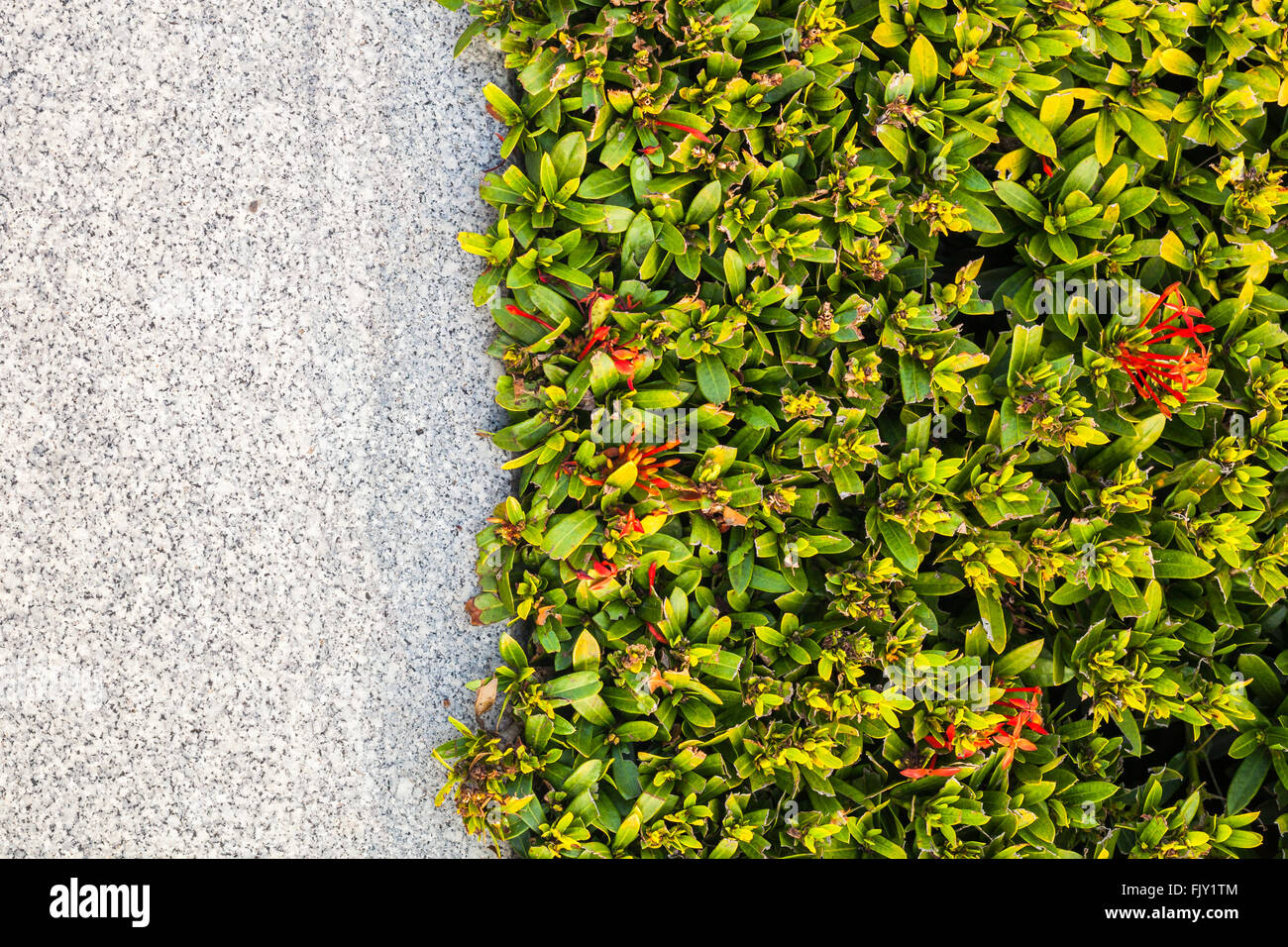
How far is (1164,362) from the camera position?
237cm

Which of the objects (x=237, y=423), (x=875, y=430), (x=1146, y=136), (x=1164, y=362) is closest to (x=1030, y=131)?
(x=1146, y=136)

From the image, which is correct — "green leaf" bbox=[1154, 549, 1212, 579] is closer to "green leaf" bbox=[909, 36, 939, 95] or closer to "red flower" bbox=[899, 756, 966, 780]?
"red flower" bbox=[899, 756, 966, 780]

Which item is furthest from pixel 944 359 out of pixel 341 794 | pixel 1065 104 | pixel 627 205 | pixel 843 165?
pixel 341 794

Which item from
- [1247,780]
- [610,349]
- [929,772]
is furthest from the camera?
[1247,780]

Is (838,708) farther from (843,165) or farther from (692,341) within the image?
(843,165)

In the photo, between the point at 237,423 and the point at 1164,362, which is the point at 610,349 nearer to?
the point at 237,423

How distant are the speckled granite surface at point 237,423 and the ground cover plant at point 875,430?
19 centimetres

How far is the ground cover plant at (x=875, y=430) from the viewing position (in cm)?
223

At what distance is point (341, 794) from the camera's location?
89.2 inches

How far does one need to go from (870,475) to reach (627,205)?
3.51 ft

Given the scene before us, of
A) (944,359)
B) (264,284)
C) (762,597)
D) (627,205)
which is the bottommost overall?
(762,597)

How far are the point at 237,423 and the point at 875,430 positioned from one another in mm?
1790

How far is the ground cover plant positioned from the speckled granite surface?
19 centimetres

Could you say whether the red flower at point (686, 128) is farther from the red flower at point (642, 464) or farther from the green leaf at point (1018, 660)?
the green leaf at point (1018, 660)
